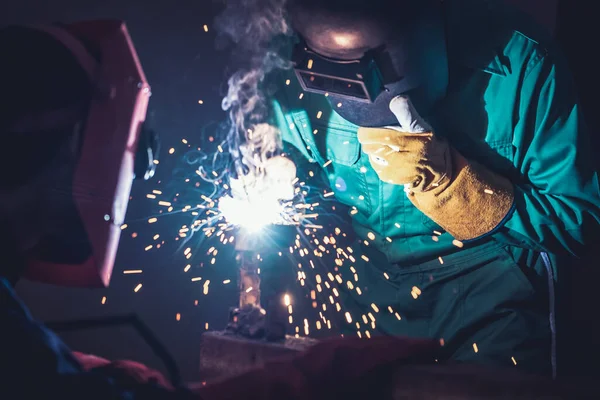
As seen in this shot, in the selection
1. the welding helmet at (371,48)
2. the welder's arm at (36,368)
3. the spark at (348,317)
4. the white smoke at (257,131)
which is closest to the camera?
the welder's arm at (36,368)

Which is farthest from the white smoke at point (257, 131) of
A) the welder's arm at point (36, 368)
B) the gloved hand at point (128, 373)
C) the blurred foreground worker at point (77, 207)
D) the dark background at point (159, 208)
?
the welder's arm at point (36, 368)

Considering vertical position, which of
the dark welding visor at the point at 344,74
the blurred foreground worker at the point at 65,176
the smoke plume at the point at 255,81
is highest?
the smoke plume at the point at 255,81

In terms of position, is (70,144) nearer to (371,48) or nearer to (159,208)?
(371,48)

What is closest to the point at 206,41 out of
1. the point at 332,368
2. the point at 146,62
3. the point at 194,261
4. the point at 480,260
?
the point at 146,62

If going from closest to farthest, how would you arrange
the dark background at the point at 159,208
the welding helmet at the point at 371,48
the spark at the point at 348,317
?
1. the welding helmet at the point at 371,48
2. the spark at the point at 348,317
3. the dark background at the point at 159,208

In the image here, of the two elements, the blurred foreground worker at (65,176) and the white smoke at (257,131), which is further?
the white smoke at (257,131)

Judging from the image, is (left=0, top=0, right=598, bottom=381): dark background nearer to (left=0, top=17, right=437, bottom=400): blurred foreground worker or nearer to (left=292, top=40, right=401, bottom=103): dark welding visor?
(left=292, top=40, right=401, bottom=103): dark welding visor

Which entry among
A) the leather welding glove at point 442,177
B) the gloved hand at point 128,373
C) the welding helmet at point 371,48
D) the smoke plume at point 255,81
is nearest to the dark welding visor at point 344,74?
the welding helmet at point 371,48

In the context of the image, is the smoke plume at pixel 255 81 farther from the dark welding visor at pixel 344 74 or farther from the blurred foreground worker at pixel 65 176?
the blurred foreground worker at pixel 65 176

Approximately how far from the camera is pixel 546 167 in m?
1.78

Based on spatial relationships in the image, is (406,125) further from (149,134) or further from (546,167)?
(149,134)

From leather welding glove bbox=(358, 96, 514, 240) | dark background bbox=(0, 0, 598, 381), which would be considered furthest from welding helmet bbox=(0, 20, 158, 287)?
dark background bbox=(0, 0, 598, 381)

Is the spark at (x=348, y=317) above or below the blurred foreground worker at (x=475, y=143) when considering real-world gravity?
A: below

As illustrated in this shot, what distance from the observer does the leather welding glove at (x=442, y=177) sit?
5.86ft
